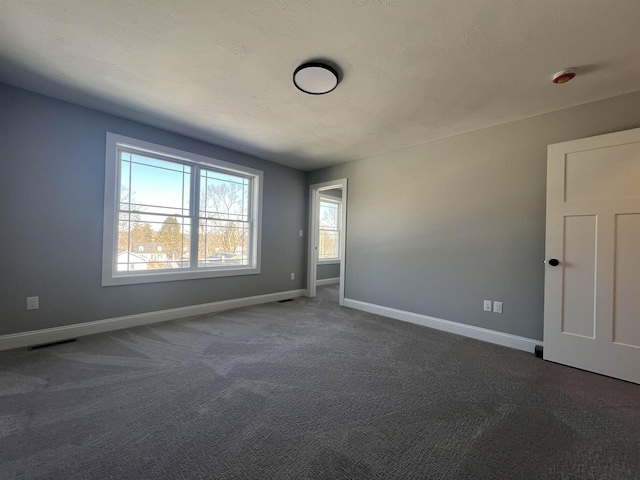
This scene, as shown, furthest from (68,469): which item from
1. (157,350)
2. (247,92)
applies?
(247,92)

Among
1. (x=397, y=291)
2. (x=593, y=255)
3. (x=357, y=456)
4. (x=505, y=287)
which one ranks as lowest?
(x=357, y=456)

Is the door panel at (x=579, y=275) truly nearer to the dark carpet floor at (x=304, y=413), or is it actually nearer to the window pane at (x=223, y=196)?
the dark carpet floor at (x=304, y=413)

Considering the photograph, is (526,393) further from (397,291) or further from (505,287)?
(397,291)

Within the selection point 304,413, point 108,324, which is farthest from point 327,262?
point 304,413

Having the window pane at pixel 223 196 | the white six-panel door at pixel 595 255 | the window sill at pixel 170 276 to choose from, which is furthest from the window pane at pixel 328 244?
the white six-panel door at pixel 595 255

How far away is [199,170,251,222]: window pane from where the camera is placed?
156 inches

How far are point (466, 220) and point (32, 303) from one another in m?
4.79

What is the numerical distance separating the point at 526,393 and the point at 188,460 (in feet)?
7.56

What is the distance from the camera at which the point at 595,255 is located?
7.67ft

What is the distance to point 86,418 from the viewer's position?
1.62 metres

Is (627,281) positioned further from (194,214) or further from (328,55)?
(194,214)

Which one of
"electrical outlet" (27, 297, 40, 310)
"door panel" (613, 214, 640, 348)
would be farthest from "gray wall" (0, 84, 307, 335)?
"door panel" (613, 214, 640, 348)

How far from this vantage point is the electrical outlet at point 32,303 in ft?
8.62

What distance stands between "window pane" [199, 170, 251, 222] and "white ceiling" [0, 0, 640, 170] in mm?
1126
